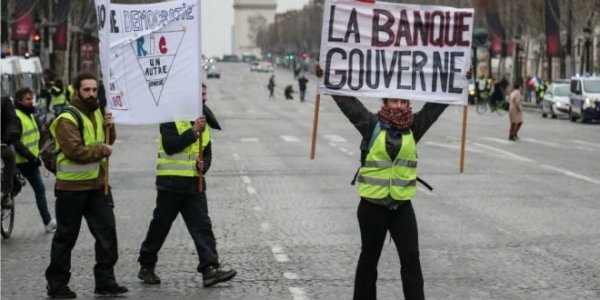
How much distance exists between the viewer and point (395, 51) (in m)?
10.2

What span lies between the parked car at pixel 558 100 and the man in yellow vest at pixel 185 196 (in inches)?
1742

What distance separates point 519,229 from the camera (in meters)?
16.0

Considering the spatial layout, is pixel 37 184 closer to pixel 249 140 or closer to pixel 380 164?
pixel 380 164

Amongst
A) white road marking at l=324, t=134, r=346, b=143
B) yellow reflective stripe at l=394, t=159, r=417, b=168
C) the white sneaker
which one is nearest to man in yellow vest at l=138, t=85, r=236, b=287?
yellow reflective stripe at l=394, t=159, r=417, b=168

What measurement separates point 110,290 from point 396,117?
9.97 ft

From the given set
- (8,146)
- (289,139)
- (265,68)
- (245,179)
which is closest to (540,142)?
(289,139)

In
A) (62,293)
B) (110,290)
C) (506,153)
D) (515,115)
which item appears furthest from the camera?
(515,115)

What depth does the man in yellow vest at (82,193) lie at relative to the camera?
11.3 m

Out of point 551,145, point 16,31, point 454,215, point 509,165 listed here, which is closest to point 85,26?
point 16,31

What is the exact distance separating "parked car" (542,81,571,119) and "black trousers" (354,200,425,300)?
46.3m

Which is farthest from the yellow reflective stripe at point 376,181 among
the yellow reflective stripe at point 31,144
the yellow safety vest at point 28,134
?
the yellow reflective stripe at point 31,144

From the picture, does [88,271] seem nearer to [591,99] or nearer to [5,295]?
[5,295]

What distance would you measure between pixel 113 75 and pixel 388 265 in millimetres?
3005

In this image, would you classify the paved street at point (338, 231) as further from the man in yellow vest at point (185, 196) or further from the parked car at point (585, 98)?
the parked car at point (585, 98)
